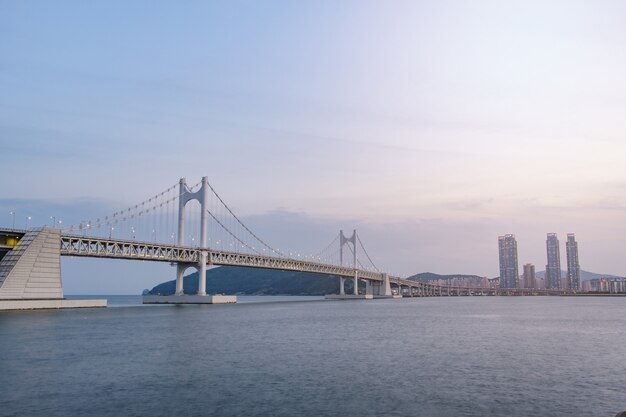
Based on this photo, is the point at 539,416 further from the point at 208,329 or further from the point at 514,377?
the point at 208,329

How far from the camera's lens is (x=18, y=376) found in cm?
2097

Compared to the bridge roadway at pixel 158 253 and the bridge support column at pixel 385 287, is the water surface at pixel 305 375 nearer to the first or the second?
the bridge roadway at pixel 158 253

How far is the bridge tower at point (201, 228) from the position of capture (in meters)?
91.1

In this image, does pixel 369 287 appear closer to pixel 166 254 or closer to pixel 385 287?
pixel 385 287

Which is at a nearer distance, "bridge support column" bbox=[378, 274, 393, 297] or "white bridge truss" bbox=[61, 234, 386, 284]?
"white bridge truss" bbox=[61, 234, 386, 284]

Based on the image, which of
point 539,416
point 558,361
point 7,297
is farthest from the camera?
point 7,297

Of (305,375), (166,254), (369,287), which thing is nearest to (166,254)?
(166,254)

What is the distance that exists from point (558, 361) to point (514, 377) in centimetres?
617

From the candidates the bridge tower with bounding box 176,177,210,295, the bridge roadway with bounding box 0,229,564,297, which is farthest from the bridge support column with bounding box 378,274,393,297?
the bridge tower with bounding box 176,177,210,295

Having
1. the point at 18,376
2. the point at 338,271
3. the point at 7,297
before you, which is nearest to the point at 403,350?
the point at 18,376

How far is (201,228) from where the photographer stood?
93312 mm

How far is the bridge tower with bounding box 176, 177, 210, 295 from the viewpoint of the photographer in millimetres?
91125

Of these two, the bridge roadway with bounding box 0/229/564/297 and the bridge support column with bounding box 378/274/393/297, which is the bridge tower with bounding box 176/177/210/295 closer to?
the bridge roadway with bounding box 0/229/564/297

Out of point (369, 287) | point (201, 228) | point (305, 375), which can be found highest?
point (201, 228)
